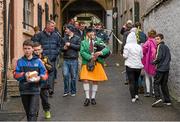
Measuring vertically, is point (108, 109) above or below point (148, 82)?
below

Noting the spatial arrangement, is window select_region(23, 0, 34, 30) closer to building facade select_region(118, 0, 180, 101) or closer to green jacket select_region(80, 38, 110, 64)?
building facade select_region(118, 0, 180, 101)

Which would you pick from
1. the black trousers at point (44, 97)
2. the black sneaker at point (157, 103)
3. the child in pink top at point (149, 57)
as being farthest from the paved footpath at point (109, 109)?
the child in pink top at point (149, 57)

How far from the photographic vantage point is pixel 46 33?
11938mm

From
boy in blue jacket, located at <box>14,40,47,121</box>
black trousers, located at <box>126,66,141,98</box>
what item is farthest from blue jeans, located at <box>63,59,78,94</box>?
boy in blue jacket, located at <box>14,40,47,121</box>

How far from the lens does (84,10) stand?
140 feet

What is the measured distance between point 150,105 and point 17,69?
423cm

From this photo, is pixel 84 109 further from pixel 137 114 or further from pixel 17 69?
pixel 17 69

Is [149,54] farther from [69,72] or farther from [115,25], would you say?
Result: [115,25]

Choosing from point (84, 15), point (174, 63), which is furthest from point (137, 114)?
point (84, 15)

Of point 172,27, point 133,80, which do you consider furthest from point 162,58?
point 172,27

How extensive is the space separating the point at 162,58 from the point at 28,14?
7.36 meters

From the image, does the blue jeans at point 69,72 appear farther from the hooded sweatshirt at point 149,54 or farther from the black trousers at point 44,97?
the black trousers at point 44,97

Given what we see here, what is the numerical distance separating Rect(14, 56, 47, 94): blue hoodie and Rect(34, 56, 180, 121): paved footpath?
5.68 ft

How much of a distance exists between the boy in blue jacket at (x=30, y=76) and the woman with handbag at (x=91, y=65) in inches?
129
